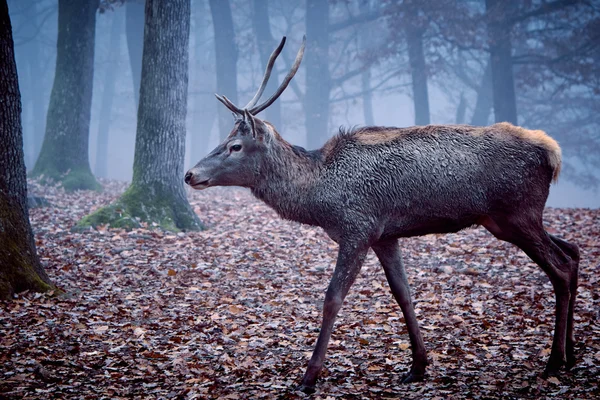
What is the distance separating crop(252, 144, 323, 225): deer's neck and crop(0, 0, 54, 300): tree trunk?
3614 millimetres

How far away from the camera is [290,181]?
5.46m

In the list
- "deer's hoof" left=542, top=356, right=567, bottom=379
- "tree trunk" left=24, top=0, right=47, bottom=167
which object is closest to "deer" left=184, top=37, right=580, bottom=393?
"deer's hoof" left=542, top=356, right=567, bottom=379

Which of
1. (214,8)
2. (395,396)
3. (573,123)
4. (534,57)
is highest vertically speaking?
(214,8)

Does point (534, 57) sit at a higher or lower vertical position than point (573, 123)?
higher

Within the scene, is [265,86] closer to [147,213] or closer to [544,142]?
[544,142]

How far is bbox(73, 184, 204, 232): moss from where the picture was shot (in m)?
11.0

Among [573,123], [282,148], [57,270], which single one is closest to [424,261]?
[282,148]

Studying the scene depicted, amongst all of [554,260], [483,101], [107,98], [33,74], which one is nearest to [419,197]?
[554,260]

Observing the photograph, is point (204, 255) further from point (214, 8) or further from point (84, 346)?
point (214, 8)

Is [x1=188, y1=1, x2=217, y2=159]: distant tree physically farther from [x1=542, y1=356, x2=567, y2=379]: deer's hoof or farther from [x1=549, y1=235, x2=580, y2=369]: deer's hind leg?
[x1=542, y1=356, x2=567, y2=379]: deer's hoof

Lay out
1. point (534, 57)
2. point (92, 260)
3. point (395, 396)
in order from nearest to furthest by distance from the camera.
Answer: point (395, 396)
point (92, 260)
point (534, 57)

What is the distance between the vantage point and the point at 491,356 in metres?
5.42

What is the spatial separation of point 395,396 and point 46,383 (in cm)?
319

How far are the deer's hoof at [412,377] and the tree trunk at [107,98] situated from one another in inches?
→ 1456
